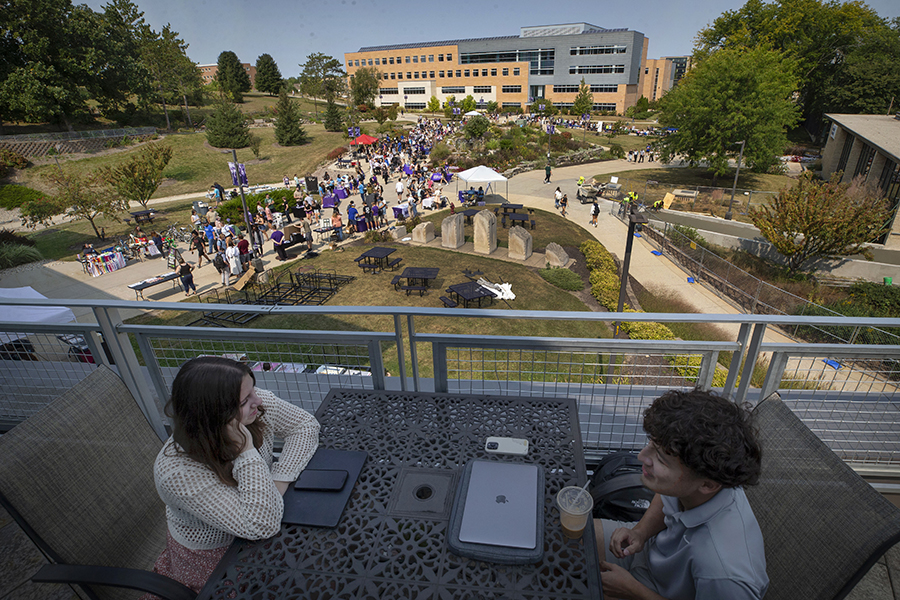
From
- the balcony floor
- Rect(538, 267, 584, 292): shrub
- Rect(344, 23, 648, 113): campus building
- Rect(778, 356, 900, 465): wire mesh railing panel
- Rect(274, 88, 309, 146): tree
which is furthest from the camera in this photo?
Rect(344, 23, 648, 113): campus building

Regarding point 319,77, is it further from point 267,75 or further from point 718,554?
point 718,554

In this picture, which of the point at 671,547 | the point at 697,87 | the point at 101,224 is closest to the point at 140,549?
the point at 671,547

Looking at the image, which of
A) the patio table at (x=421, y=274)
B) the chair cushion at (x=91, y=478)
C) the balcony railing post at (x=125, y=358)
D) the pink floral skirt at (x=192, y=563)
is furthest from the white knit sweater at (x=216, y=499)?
the patio table at (x=421, y=274)

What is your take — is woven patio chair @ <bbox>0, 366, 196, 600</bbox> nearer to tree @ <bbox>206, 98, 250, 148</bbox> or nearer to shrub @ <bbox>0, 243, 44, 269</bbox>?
shrub @ <bbox>0, 243, 44, 269</bbox>

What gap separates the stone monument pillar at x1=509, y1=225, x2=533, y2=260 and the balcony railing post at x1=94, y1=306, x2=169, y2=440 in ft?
46.3

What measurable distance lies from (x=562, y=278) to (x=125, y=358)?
13.0 meters

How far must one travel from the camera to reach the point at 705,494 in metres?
1.48

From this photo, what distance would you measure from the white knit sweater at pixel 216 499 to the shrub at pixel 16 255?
2038cm

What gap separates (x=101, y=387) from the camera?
79.4 inches

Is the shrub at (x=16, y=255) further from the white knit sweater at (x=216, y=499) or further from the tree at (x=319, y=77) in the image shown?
the tree at (x=319, y=77)

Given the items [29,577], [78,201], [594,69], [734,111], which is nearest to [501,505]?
[29,577]

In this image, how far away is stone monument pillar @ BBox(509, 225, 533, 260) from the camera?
1600 cm

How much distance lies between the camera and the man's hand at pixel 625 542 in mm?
1809

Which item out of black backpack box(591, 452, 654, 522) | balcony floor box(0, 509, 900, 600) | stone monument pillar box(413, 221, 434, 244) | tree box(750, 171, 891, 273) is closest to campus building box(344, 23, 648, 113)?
tree box(750, 171, 891, 273)
